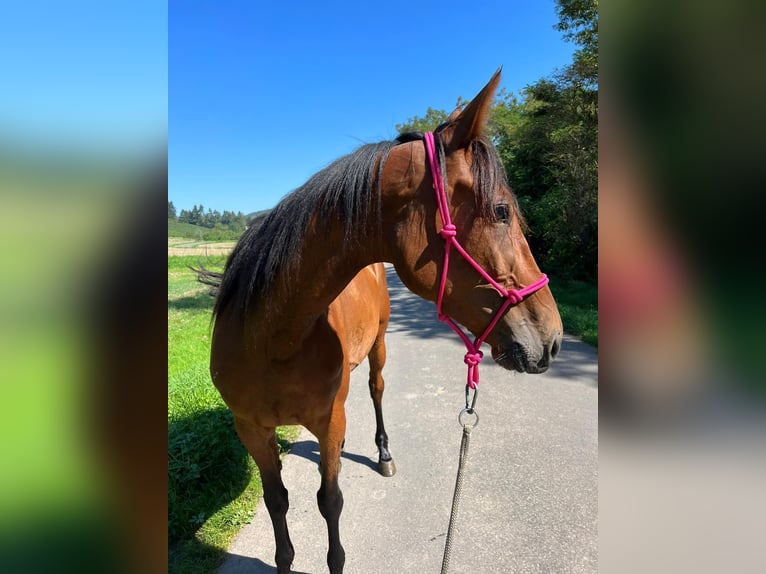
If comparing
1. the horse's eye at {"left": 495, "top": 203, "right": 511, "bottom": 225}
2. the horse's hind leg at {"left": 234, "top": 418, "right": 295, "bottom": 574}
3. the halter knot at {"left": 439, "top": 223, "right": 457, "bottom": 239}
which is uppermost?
the horse's eye at {"left": 495, "top": 203, "right": 511, "bottom": 225}

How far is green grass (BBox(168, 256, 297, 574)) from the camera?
2.43 meters

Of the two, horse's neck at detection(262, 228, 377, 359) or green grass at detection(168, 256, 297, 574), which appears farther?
green grass at detection(168, 256, 297, 574)

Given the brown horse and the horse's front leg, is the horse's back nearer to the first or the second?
the brown horse

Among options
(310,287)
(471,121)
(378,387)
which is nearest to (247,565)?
(378,387)

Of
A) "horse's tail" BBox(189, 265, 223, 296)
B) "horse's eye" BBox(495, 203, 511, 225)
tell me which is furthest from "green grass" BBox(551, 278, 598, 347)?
"horse's eye" BBox(495, 203, 511, 225)

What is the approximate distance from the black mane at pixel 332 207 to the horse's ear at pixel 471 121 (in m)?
0.03

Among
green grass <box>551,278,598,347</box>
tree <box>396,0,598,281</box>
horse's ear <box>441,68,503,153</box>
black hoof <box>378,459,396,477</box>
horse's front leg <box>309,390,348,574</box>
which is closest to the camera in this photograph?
horse's ear <box>441,68,503,153</box>

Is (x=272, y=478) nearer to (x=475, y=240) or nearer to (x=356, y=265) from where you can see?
(x=356, y=265)

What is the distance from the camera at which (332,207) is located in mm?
1400

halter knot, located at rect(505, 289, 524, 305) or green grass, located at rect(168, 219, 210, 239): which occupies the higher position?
green grass, located at rect(168, 219, 210, 239)

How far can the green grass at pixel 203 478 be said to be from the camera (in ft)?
7.97

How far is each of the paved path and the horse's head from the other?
1720 mm

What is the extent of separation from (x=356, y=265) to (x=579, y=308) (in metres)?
8.24
